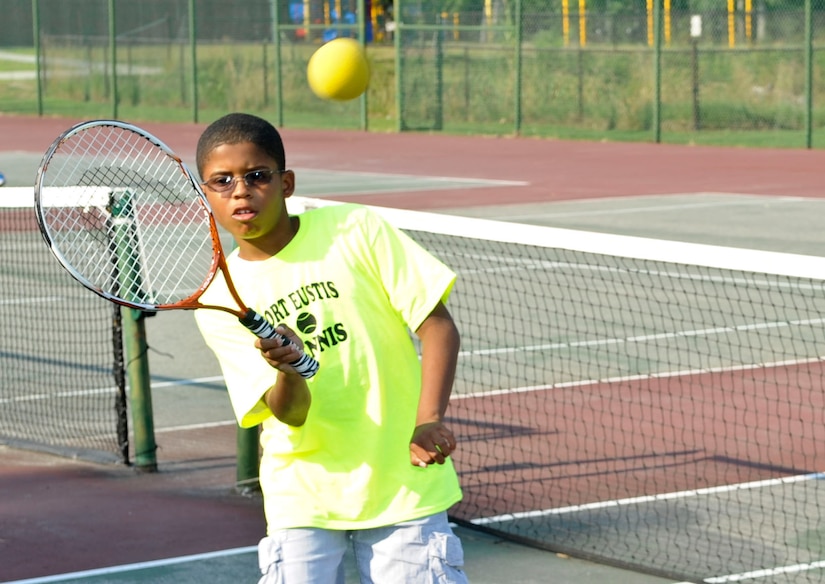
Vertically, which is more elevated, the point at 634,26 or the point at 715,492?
the point at 634,26

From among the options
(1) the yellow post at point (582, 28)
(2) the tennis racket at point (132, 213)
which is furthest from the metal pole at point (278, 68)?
(2) the tennis racket at point (132, 213)

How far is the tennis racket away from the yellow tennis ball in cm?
639

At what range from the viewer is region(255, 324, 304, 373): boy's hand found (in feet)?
10.3

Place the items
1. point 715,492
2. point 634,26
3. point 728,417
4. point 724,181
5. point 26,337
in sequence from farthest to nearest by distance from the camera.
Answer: point 634,26 → point 724,181 → point 26,337 → point 728,417 → point 715,492

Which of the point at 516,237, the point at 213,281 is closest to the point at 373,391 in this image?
the point at 213,281

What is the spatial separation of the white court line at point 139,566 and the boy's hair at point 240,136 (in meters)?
2.43

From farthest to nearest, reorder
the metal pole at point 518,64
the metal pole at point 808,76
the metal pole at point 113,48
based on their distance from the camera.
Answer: the metal pole at point 113,48 → the metal pole at point 518,64 → the metal pole at point 808,76

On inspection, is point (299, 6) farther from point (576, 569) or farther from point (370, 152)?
point (576, 569)

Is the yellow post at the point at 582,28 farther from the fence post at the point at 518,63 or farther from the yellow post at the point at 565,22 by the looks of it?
the fence post at the point at 518,63

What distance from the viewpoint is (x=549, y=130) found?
3064 centimetres

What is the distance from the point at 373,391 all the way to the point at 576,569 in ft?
7.14

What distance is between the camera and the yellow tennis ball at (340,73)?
540 inches

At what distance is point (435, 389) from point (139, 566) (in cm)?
254

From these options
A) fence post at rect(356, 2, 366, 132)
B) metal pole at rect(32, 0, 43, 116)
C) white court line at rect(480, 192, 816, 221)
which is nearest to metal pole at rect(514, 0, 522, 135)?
fence post at rect(356, 2, 366, 132)
